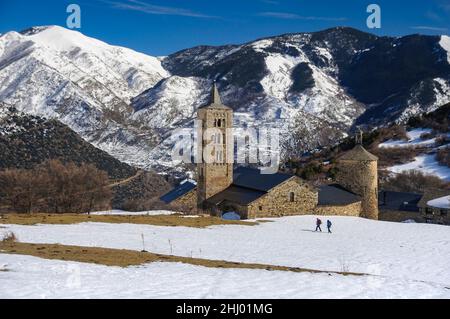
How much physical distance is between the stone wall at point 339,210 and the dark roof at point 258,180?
159 inches

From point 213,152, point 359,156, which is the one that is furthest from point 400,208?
point 213,152

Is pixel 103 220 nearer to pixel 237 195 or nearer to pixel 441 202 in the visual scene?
pixel 237 195

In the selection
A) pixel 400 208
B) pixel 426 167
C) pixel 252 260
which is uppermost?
pixel 426 167

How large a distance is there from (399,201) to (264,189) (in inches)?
995

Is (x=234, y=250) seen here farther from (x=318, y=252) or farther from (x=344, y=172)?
(x=344, y=172)

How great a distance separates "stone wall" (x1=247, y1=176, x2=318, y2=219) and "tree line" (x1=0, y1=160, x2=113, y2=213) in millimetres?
18038

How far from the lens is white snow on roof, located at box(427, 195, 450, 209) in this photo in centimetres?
6103

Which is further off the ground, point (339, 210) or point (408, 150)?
point (408, 150)

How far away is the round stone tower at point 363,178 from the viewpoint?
54.9 metres

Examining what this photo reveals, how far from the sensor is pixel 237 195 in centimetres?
5153

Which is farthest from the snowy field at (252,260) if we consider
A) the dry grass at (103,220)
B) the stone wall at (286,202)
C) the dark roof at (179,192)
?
the dark roof at (179,192)

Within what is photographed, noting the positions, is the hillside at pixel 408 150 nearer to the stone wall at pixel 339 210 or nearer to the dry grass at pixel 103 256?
the stone wall at pixel 339 210

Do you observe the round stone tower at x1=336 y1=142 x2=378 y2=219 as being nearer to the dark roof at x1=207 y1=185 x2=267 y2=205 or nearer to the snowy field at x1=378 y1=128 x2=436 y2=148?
the dark roof at x1=207 y1=185 x2=267 y2=205

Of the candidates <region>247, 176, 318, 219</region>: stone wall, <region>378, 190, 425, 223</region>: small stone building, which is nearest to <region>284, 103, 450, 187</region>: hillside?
<region>378, 190, 425, 223</region>: small stone building
